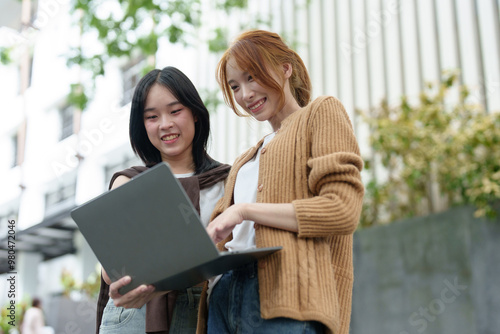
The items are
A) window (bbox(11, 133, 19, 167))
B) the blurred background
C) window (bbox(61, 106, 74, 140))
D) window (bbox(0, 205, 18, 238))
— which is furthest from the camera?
window (bbox(0, 205, 18, 238))

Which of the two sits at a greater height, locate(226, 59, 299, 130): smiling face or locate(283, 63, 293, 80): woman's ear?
locate(283, 63, 293, 80): woman's ear

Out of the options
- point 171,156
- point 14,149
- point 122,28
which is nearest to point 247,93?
point 171,156

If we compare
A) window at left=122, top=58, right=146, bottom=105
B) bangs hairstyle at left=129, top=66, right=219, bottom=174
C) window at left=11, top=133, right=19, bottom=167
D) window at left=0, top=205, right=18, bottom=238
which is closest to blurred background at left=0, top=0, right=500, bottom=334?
bangs hairstyle at left=129, top=66, right=219, bottom=174

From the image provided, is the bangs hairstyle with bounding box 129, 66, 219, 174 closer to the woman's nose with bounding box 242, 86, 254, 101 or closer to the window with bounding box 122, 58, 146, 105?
the woman's nose with bounding box 242, 86, 254, 101

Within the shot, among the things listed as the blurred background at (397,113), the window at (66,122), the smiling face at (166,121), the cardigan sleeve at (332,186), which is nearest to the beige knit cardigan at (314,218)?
the cardigan sleeve at (332,186)

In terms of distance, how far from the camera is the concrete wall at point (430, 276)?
5305 millimetres

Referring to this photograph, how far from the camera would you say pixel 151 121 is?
2.03m

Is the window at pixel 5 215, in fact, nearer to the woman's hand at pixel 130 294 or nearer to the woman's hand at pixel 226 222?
the woman's hand at pixel 130 294

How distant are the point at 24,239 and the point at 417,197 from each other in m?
10.1

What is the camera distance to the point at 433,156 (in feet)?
19.6

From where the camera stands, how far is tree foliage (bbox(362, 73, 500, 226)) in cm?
562

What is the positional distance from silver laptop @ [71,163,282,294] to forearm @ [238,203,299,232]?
73 mm

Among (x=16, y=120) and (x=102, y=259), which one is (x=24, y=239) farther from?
(x=102, y=259)

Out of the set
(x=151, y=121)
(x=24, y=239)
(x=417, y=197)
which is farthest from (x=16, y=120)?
(x=151, y=121)
